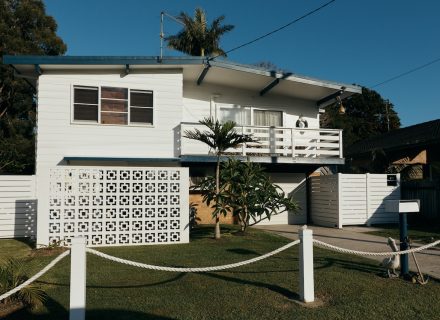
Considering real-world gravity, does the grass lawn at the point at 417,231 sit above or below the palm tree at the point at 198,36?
below

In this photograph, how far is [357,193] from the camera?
15070 mm

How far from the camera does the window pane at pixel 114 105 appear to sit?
14078 millimetres

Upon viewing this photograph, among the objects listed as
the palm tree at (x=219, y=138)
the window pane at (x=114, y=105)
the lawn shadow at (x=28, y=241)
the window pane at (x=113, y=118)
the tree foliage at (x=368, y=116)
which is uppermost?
the tree foliage at (x=368, y=116)

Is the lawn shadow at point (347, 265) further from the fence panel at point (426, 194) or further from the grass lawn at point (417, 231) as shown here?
the fence panel at point (426, 194)

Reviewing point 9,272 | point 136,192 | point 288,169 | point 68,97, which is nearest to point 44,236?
point 136,192

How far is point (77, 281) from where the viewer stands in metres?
4.79

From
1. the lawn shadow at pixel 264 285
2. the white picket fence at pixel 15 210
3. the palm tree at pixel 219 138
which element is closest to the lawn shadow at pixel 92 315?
the lawn shadow at pixel 264 285

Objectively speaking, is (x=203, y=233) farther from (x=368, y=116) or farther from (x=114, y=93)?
(x=368, y=116)

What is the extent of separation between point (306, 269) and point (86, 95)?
10653mm

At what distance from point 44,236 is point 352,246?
302 inches

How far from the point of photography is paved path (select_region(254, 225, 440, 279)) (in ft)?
26.6

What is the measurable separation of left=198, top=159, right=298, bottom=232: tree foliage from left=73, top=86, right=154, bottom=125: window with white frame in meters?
3.79

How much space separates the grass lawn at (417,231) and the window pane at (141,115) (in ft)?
27.4

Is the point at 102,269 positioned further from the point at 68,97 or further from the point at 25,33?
the point at 25,33
